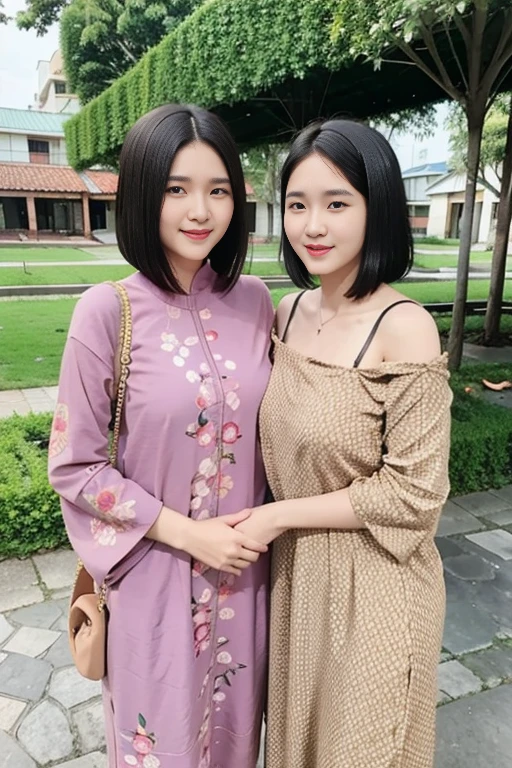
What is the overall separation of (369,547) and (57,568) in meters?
2.14

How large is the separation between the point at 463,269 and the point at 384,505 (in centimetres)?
530

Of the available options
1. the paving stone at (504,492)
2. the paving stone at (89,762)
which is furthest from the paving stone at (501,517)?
the paving stone at (89,762)

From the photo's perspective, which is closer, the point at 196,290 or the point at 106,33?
the point at 196,290

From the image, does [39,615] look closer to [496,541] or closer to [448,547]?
[448,547]

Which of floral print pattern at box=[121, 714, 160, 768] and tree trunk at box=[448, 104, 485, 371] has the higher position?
tree trunk at box=[448, 104, 485, 371]

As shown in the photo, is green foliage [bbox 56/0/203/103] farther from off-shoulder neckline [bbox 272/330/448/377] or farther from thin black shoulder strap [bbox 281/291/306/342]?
off-shoulder neckline [bbox 272/330/448/377]

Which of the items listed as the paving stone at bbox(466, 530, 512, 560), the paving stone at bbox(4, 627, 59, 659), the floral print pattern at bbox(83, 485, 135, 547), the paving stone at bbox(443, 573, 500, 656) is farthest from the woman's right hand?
the paving stone at bbox(466, 530, 512, 560)

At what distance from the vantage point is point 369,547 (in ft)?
3.92

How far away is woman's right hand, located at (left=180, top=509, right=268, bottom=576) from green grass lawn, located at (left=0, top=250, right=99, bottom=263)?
59.5 ft

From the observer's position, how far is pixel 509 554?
3.13 metres

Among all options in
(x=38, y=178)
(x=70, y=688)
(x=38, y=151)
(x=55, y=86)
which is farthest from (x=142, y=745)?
(x=55, y=86)

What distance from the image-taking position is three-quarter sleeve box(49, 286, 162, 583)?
1115 millimetres

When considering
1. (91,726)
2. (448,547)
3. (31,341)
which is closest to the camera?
(91,726)

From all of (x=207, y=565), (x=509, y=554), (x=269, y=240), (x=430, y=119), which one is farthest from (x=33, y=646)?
(x=269, y=240)
